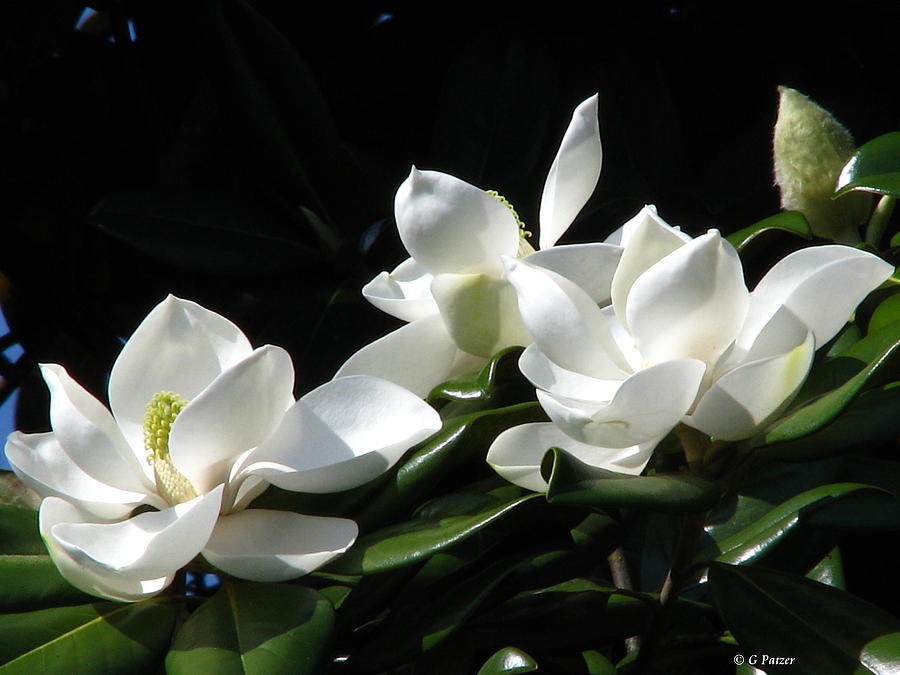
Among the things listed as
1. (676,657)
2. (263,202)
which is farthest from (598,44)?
(676,657)

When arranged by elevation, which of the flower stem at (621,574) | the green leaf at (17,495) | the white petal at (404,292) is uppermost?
the white petal at (404,292)

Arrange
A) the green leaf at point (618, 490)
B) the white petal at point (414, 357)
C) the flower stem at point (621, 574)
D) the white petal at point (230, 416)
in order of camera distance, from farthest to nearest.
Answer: the flower stem at point (621, 574)
the white petal at point (414, 357)
the white petal at point (230, 416)
the green leaf at point (618, 490)

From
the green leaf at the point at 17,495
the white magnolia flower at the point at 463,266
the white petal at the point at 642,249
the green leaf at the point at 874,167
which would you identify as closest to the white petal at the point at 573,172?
the white magnolia flower at the point at 463,266

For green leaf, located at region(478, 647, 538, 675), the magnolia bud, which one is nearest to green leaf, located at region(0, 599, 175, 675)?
green leaf, located at region(478, 647, 538, 675)

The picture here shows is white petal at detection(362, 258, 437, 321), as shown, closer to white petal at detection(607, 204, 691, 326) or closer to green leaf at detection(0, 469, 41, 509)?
white petal at detection(607, 204, 691, 326)

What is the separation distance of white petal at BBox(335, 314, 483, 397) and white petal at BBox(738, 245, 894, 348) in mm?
229

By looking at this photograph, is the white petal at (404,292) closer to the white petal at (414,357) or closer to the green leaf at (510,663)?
the white petal at (414,357)

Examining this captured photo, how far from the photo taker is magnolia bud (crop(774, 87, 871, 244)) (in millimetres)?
1004

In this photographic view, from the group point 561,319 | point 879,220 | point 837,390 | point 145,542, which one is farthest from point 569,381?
point 879,220

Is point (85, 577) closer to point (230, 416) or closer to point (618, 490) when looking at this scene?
point (230, 416)

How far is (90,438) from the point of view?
0.71 meters

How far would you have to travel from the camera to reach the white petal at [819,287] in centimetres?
61

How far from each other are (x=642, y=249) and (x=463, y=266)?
14 centimetres

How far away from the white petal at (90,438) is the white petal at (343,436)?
0.09 metres
